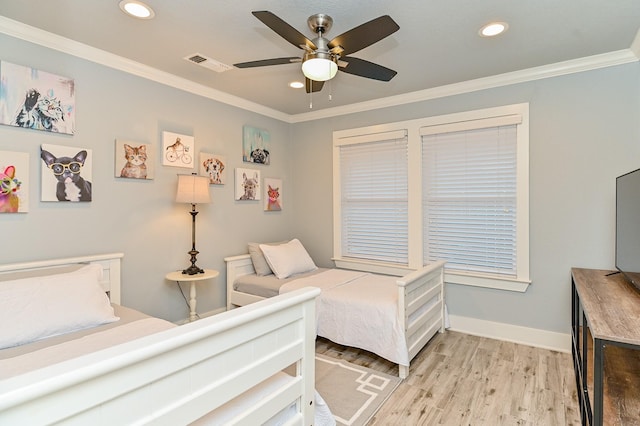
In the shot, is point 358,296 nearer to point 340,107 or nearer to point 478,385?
point 478,385

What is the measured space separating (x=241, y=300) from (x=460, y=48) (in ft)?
9.90

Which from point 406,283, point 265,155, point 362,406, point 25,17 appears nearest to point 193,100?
point 265,155

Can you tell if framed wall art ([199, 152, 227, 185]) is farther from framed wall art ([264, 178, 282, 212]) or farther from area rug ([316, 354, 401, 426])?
area rug ([316, 354, 401, 426])

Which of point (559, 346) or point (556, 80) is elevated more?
point (556, 80)

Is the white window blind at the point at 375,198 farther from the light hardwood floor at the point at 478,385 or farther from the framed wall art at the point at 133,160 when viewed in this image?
the framed wall art at the point at 133,160

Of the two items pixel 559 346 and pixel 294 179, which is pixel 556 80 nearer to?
pixel 559 346

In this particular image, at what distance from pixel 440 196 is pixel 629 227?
5.07 feet

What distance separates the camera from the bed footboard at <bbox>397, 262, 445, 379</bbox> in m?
2.48

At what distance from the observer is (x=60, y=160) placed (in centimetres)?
243

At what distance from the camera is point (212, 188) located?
351 cm

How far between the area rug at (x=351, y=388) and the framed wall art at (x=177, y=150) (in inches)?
86.6

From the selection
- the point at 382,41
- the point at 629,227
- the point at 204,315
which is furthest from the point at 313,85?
the point at 204,315

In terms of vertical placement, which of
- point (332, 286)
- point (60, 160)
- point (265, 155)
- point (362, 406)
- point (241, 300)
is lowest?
point (362, 406)

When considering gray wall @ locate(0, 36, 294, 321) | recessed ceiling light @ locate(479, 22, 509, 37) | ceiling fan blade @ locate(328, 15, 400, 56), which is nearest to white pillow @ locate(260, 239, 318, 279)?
gray wall @ locate(0, 36, 294, 321)
